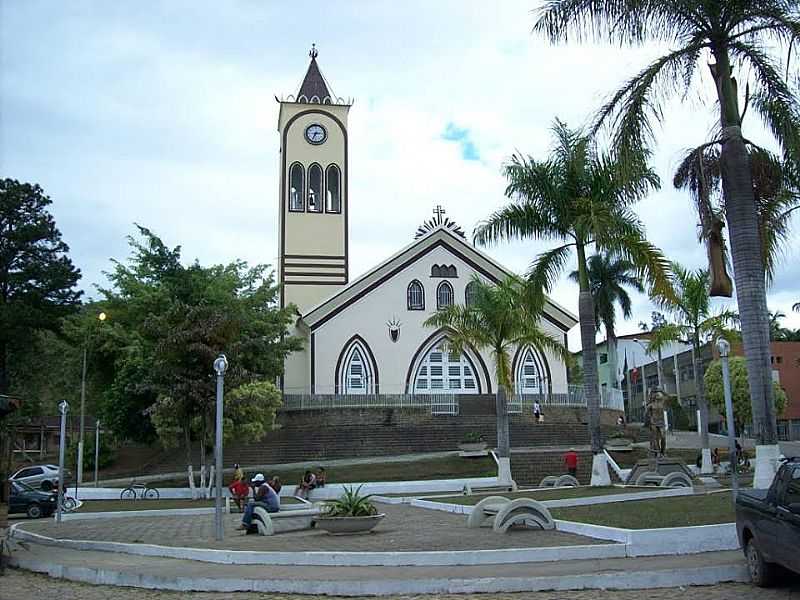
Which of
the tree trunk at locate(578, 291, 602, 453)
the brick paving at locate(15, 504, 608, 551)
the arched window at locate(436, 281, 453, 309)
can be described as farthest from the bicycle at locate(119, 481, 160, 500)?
the arched window at locate(436, 281, 453, 309)

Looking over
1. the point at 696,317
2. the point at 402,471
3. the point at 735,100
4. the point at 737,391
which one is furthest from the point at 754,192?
the point at 737,391

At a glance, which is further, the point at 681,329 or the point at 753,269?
the point at 681,329

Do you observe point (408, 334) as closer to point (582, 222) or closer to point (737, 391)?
point (737, 391)

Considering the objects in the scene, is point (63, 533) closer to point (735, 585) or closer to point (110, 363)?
point (735, 585)

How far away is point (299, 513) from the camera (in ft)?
54.8

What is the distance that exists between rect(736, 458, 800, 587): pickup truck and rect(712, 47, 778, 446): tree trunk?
4082mm

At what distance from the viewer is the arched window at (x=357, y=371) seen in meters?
43.1

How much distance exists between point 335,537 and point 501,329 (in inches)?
489

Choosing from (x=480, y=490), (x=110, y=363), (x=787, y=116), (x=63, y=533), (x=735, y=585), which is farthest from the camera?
(x=110, y=363)

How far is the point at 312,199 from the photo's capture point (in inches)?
1976

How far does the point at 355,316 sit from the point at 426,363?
429cm

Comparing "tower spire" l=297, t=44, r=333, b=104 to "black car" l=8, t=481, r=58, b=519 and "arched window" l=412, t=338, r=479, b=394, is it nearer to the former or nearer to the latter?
"arched window" l=412, t=338, r=479, b=394

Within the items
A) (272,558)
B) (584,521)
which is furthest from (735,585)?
(272,558)

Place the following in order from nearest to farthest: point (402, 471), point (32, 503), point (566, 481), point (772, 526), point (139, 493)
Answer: point (772, 526), point (566, 481), point (32, 503), point (139, 493), point (402, 471)
